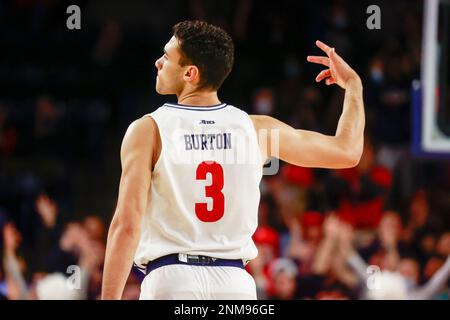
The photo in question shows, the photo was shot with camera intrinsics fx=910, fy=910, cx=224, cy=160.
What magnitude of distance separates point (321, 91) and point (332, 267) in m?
2.65

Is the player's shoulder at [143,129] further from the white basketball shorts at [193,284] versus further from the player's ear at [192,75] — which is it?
the white basketball shorts at [193,284]

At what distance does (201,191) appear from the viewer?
11.7 ft

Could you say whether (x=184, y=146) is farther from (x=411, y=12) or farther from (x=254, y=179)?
(x=411, y=12)

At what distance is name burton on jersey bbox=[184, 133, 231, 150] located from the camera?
142 inches

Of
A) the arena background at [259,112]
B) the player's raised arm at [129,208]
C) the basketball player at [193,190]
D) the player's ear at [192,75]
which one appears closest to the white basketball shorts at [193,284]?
the basketball player at [193,190]

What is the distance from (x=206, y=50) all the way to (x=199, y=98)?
20cm

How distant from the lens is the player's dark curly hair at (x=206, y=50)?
3740 millimetres

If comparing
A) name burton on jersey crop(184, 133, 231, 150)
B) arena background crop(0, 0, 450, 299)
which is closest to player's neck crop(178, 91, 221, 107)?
name burton on jersey crop(184, 133, 231, 150)

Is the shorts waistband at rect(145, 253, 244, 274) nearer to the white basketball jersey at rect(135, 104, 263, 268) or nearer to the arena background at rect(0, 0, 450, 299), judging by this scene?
the white basketball jersey at rect(135, 104, 263, 268)

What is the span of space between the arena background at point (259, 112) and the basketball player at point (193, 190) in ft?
12.8

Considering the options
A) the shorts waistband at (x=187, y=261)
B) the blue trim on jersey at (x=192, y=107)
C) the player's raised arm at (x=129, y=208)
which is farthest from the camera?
the blue trim on jersey at (x=192, y=107)

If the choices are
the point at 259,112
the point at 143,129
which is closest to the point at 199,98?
the point at 143,129

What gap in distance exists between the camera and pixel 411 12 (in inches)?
399

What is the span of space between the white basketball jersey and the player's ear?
0.17 m
